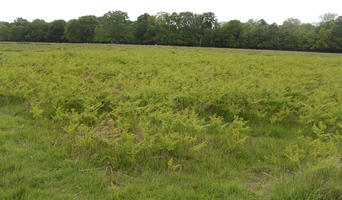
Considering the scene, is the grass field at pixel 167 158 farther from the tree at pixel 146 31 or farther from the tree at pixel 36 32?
the tree at pixel 36 32

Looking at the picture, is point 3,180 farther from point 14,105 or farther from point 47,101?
point 14,105

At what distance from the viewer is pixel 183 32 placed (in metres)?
70.1

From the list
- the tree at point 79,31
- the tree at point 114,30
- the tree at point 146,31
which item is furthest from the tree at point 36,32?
the tree at point 146,31

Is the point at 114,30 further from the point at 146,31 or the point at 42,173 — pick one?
the point at 42,173

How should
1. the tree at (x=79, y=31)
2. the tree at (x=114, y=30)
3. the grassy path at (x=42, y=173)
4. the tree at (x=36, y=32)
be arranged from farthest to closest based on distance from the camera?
the tree at (x=36, y=32), the tree at (x=79, y=31), the tree at (x=114, y=30), the grassy path at (x=42, y=173)

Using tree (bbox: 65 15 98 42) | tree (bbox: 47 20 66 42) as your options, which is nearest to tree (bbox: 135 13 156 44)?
tree (bbox: 65 15 98 42)

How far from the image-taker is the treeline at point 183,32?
58.8m

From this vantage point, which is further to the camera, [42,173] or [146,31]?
[146,31]

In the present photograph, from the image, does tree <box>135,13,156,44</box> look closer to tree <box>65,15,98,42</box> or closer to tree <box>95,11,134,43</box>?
tree <box>95,11,134,43</box>

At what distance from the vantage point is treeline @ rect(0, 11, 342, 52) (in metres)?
58.8

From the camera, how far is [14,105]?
7082 millimetres

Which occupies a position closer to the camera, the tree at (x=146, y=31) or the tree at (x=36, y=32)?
the tree at (x=146, y=31)

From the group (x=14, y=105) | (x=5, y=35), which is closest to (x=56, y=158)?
(x=14, y=105)

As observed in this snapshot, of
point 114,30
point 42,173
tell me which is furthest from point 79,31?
point 42,173
